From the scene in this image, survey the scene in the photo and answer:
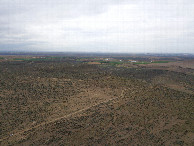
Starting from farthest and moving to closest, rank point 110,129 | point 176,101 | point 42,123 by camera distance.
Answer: point 176,101 → point 42,123 → point 110,129

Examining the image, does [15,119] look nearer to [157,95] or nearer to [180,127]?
[180,127]

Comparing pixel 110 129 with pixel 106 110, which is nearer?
pixel 110 129

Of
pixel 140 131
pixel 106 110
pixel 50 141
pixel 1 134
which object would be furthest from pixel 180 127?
pixel 1 134

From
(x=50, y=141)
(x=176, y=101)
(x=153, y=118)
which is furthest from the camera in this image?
(x=176, y=101)

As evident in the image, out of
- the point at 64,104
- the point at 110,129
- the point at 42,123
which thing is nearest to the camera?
the point at 110,129

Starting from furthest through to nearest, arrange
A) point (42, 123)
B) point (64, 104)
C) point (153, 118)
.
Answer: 1. point (64, 104)
2. point (153, 118)
3. point (42, 123)

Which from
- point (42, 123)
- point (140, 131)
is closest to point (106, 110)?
point (140, 131)

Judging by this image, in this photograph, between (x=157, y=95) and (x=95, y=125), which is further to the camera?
(x=157, y=95)

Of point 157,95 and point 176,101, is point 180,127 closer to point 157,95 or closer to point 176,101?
point 176,101
